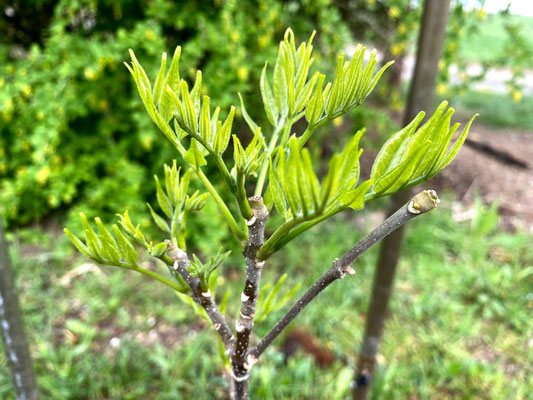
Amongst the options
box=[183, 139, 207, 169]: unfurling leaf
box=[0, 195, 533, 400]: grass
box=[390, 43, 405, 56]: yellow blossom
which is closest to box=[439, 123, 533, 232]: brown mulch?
box=[0, 195, 533, 400]: grass

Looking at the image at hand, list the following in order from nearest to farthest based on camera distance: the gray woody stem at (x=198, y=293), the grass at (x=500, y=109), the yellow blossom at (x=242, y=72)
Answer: the gray woody stem at (x=198, y=293), the yellow blossom at (x=242, y=72), the grass at (x=500, y=109)

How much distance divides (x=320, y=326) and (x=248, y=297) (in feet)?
5.67

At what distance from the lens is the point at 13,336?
93 centimetres

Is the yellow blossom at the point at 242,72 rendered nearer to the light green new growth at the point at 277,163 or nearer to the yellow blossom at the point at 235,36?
the yellow blossom at the point at 235,36

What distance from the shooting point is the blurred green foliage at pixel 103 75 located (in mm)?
1833

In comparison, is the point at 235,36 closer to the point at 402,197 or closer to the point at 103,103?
the point at 103,103

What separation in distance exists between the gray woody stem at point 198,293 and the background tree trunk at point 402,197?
742 mm

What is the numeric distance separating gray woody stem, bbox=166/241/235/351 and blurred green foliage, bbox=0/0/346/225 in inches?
61.6

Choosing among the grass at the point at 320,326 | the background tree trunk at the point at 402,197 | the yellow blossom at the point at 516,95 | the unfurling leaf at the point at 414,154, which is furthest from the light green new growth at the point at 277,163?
the yellow blossom at the point at 516,95

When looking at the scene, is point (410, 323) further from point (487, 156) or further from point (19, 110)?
point (487, 156)

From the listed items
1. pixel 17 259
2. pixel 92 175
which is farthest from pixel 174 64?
pixel 17 259

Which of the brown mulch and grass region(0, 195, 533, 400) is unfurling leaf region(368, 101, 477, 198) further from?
the brown mulch

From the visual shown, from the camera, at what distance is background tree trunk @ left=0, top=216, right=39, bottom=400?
87 cm

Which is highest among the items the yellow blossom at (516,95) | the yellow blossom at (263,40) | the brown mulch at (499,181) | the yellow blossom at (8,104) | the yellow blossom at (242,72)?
the yellow blossom at (263,40)
